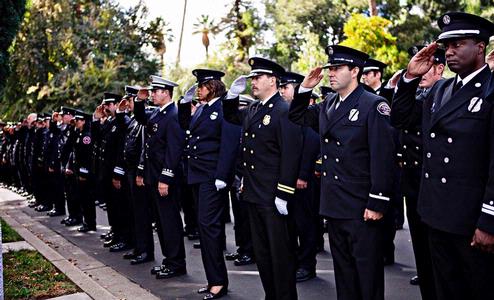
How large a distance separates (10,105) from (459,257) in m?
24.6

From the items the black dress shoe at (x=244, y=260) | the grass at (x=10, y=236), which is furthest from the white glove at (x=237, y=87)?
the grass at (x=10, y=236)

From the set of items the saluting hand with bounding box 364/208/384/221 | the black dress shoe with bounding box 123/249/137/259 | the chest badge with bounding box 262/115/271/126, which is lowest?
the black dress shoe with bounding box 123/249/137/259

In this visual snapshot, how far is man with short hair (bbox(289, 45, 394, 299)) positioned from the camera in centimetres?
358

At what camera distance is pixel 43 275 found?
5.99m

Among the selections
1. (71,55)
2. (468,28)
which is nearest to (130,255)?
(468,28)

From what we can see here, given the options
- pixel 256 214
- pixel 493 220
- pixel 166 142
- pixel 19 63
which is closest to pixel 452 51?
pixel 493 220

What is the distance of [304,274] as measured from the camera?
577cm

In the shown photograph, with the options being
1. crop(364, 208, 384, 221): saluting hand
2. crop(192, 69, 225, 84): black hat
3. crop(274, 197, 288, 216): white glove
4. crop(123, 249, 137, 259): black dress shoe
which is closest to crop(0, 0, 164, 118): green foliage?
crop(123, 249, 137, 259): black dress shoe

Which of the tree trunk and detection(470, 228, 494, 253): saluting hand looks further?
the tree trunk

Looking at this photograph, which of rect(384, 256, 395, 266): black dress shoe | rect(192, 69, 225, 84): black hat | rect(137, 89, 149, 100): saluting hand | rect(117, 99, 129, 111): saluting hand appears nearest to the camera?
rect(192, 69, 225, 84): black hat

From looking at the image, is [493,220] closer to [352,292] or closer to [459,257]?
[459,257]

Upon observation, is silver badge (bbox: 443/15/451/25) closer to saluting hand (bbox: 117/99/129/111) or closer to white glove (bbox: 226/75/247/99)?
white glove (bbox: 226/75/247/99)

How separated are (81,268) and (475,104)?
510 centimetres

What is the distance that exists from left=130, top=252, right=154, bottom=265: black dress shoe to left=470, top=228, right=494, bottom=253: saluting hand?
473 cm
